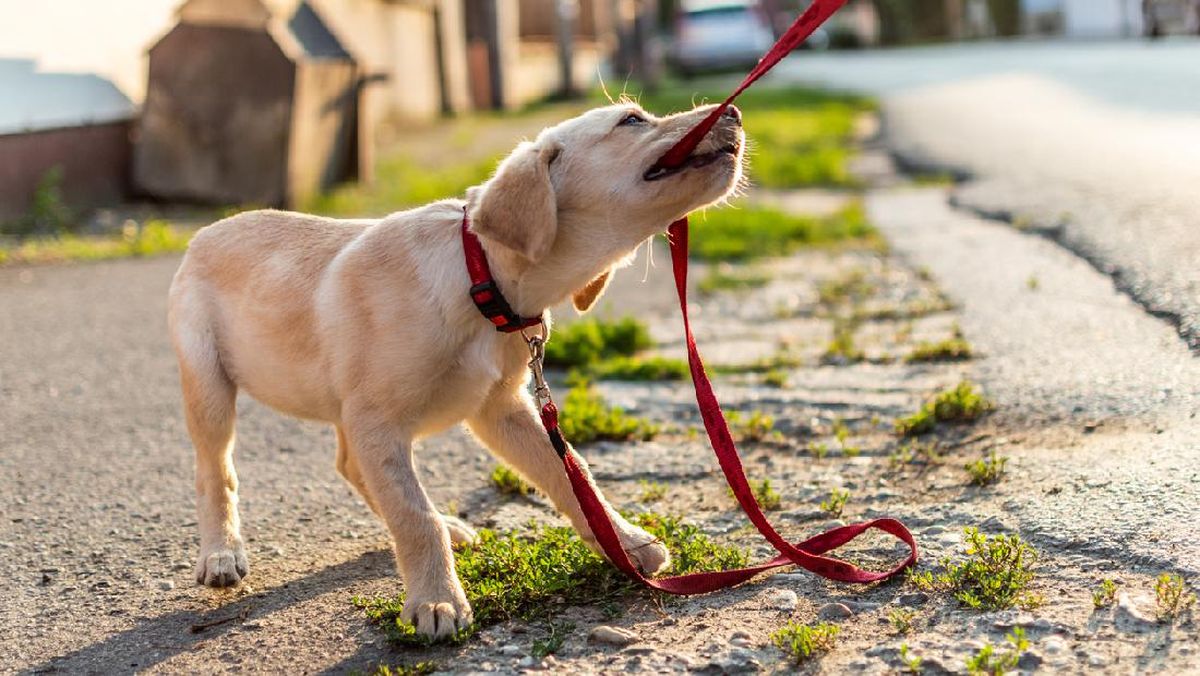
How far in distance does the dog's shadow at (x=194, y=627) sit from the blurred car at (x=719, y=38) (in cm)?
2780

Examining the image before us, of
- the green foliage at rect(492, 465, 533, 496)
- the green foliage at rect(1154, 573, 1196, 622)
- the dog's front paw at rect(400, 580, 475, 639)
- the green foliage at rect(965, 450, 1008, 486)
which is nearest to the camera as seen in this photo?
the green foliage at rect(1154, 573, 1196, 622)

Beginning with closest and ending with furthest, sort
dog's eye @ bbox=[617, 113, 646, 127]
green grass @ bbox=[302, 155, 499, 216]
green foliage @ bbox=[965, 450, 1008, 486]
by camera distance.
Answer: dog's eye @ bbox=[617, 113, 646, 127] → green foliage @ bbox=[965, 450, 1008, 486] → green grass @ bbox=[302, 155, 499, 216]

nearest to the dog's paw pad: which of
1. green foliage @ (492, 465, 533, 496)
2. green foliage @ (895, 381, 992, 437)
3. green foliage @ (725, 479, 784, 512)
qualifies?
green foliage @ (492, 465, 533, 496)

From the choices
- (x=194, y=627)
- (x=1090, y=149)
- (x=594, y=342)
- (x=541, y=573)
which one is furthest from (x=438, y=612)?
(x=1090, y=149)

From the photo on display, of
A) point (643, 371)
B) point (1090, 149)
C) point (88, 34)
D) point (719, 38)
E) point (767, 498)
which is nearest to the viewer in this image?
point (767, 498)

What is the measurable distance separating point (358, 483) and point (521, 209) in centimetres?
118

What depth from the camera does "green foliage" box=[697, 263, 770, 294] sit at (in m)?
7.12

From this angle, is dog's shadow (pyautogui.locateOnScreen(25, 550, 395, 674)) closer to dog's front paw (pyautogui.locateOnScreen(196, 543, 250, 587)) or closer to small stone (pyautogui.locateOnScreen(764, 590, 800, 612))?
dog's front paw (pyautogui.locateOnScreen(196, 543, 250, 587))

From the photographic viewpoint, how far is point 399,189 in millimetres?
10719

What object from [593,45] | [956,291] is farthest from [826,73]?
[956,291]

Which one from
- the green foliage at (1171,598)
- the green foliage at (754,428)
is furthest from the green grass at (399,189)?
the green foliage at (1171,598)

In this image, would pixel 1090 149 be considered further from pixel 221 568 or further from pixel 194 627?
pixel 194 627

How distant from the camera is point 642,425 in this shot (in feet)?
15.3

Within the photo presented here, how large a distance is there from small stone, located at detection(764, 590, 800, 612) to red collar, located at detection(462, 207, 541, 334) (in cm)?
88
